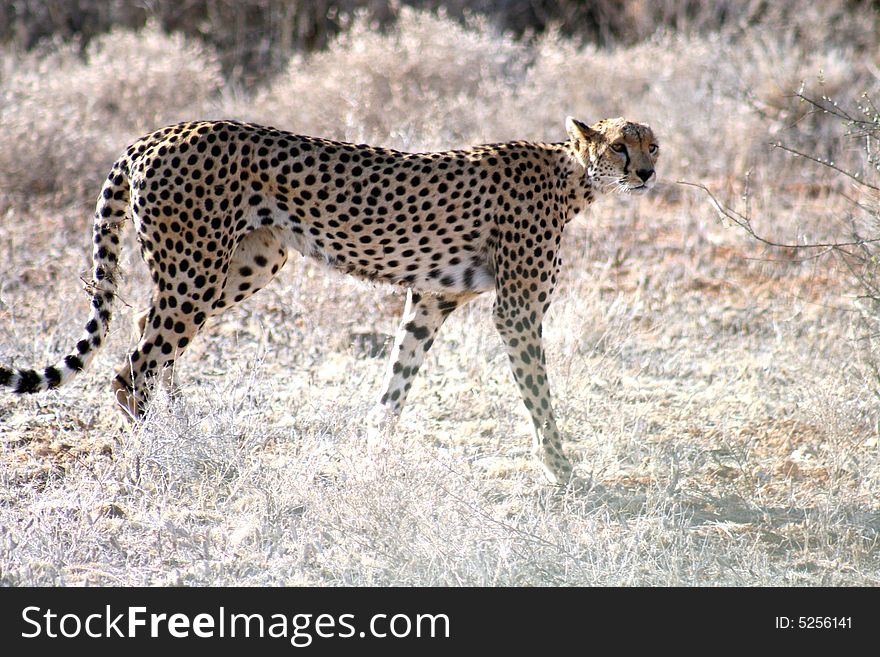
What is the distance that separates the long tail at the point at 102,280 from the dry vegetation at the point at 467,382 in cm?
34

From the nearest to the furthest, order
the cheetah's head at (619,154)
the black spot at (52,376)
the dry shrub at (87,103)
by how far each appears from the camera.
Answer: the black spot at (52,376)
the cheetah's head at (619,154)
the dry shrub at (87,103)

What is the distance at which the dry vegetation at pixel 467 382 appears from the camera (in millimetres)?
3988

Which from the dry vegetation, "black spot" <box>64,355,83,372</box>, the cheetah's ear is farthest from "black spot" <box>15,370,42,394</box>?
the cheetah's ear

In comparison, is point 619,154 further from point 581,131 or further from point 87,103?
point 87,103

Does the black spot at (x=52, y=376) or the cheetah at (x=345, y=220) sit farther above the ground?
the cheetah at (x=345, y=220)

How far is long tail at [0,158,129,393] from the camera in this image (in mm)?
4469

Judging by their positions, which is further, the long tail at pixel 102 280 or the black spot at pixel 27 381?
the long tail at pixel 102 280

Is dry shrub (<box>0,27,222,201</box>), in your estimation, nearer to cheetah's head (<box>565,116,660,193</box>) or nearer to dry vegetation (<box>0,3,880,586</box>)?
dry vegetation (<box>0,3,880,586</box>)

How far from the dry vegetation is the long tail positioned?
0.34m

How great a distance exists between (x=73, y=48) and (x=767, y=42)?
6330 millimetres

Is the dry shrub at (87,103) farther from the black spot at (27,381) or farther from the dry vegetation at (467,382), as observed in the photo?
the black spot at (27,381)

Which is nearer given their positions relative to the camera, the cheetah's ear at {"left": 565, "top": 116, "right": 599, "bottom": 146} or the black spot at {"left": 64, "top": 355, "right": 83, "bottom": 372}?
the black spot at {"left": 64, "top": 355, "right": 83, "bottom": 372}

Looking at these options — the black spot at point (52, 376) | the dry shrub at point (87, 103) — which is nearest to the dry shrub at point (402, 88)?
the dry shrub at point (87, 103)

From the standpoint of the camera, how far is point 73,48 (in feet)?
37.6
